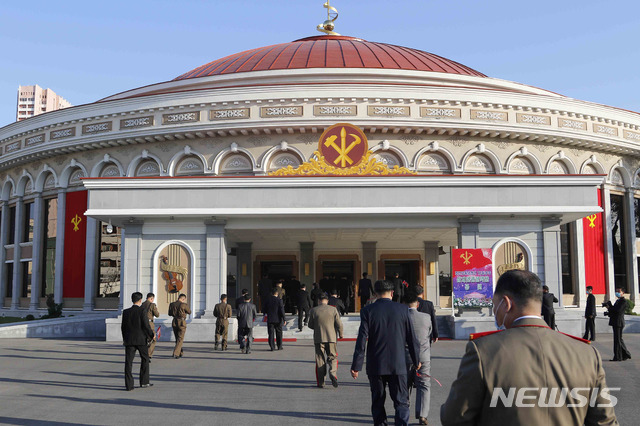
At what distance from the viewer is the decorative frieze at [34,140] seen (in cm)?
3066

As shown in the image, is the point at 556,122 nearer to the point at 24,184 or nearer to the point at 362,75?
the point at 362,75

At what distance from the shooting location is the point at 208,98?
26469 mm

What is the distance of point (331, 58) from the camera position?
34062mm

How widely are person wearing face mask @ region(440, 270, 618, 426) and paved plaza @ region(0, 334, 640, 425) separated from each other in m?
5.49

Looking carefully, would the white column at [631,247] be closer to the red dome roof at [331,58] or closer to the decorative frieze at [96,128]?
the red dome roof at [331,58]

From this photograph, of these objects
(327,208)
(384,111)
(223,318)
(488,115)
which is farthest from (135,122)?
(488,115)

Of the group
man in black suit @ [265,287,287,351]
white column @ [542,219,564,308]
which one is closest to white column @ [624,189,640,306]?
white column @ [542,219,564,308]

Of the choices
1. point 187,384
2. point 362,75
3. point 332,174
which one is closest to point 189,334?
point 332,174

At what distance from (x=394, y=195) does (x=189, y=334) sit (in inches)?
298

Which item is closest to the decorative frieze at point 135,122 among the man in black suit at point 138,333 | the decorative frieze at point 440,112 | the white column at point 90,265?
the white column at point 90,265

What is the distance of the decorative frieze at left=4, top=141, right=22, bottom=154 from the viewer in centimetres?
3192

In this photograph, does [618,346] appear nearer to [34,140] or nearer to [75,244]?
[75,244]

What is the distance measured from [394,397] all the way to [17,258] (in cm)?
3023

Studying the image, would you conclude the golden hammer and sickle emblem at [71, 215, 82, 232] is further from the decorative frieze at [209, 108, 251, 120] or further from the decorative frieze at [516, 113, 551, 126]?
the decorative frieze at [516, 113, 551, 126]
